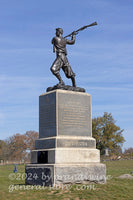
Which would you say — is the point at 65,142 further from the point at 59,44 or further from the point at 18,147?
the point at 18,147

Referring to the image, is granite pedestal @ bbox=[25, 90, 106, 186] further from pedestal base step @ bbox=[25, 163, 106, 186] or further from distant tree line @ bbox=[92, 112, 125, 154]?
distant tree line @ bbox=[92, 112, 125, 154]

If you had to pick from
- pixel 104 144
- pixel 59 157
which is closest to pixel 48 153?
pixel 59 157

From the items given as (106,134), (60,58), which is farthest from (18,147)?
(60,58)

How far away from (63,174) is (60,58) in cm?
527

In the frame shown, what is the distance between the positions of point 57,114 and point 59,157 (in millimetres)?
1766

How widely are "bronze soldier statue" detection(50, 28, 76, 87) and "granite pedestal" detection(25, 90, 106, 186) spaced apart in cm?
112

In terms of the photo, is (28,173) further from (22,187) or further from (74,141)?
(74,141)

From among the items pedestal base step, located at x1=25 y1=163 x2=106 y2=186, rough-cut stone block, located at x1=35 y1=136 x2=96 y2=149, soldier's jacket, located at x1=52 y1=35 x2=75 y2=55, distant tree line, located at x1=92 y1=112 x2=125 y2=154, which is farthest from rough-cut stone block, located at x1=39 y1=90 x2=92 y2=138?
distant tree line, located at x1=92 y1=112 x2=125 y2=154

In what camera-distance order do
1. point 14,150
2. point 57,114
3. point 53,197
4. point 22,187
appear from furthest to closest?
point 14,150, point 57,114, point 22,187, point 53,197

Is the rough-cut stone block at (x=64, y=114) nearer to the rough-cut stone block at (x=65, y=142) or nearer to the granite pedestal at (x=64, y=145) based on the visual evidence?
the granite pedestal at (x=64, y=145)

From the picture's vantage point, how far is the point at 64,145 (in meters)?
12.6

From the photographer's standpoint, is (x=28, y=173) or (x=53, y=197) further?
(x=28, y=173)

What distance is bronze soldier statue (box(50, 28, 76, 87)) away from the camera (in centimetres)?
1407

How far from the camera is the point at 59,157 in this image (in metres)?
12.1
